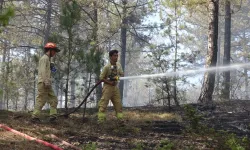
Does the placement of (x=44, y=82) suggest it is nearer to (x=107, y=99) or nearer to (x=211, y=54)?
(x=107, y=99)

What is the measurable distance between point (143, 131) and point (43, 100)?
2310 mm

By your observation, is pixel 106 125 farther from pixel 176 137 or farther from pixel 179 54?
pixel 179 54

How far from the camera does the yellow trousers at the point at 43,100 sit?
6625 millimetres

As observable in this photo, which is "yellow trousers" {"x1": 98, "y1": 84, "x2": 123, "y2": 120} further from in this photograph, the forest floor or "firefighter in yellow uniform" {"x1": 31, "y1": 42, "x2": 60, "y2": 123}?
"firefighter in yellow uniform" {"x1": 31, "y1": 42, "x2": 60, "y2": 123}

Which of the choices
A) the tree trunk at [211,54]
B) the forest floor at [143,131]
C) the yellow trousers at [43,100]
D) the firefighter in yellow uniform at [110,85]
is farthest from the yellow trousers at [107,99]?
the tree trunk at [211,54]

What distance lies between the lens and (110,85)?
22.9 feet

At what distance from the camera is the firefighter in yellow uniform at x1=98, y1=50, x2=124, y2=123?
689cm

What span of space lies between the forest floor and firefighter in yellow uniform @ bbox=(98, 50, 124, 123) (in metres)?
0.29

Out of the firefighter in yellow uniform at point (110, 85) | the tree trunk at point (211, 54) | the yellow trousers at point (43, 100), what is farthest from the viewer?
the tree trunk at point (211, 54)

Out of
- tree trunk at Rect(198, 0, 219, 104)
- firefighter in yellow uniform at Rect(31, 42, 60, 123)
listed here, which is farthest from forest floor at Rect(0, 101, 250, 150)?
tree trunk at Rect(198, 0, 219, 104)

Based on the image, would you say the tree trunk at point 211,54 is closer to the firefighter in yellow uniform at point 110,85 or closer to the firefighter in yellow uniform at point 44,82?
the firefighter in yellow uniform at point 110,85

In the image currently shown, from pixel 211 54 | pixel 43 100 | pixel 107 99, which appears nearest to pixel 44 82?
pixel 43 100

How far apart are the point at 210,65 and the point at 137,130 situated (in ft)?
15.2

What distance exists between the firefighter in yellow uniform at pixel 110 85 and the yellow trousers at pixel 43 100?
102cm
